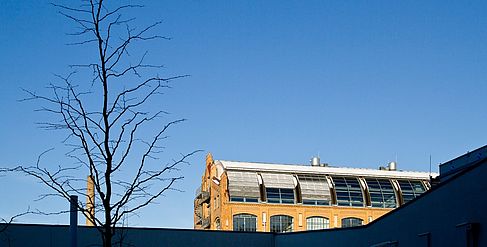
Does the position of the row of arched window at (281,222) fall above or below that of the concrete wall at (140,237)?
above

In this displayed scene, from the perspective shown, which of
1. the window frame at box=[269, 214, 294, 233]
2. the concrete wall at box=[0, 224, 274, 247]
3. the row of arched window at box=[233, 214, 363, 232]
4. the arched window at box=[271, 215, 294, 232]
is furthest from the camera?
the arched window at box=[271, 215, 294, 232]

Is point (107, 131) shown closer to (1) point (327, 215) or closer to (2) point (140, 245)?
(2) point (140, 245)

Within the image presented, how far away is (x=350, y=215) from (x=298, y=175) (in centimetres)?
643

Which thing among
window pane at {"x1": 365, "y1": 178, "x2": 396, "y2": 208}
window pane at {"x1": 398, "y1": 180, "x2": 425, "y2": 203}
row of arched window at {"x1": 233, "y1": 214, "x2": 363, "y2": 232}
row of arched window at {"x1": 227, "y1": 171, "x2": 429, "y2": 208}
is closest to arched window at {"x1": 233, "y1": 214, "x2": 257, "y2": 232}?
row of arched window at {"x1": 233, "y1": 214, "x2": 363, "y2": 232}

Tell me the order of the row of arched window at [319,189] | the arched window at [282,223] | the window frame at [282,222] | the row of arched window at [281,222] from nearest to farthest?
1. the row of arched window at [281,222]
2. the row of arched window at [319,189]
3. the window frame at [282,222]
4. the arched window at [282,223]

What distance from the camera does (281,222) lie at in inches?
2771

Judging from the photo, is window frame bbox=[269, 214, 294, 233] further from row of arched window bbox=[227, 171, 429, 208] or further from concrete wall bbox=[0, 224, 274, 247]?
concrete wall bbox=[0, 224, 274, 247]

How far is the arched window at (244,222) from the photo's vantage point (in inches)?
2729

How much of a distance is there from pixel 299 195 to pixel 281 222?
3154mm

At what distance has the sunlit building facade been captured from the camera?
69312 mm

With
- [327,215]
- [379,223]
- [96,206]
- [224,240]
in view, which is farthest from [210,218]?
[96,206]

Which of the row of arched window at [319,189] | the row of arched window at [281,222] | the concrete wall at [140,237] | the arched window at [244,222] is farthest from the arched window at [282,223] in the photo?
the concrete wall at [140,237]

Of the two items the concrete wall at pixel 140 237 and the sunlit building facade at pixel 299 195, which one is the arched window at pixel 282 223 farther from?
the concrete wall at pixel 140 237

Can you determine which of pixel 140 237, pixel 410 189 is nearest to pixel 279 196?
pixel 410 189
